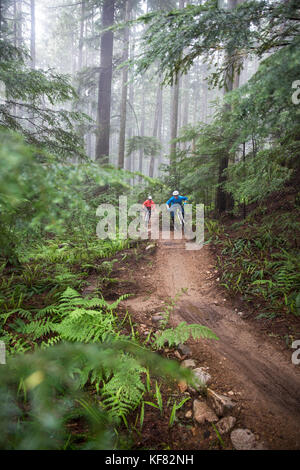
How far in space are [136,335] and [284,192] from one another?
24.2 ft

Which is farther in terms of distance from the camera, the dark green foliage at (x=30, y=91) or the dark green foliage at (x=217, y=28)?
the dark green foliage at (x=30, y=91)

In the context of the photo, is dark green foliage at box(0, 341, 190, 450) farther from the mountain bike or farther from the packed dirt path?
the mountain bike

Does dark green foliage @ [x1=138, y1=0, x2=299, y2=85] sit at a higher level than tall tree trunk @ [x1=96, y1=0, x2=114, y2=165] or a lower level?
lower

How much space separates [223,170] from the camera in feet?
26.8

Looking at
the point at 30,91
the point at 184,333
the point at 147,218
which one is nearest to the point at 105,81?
the point at 147,218

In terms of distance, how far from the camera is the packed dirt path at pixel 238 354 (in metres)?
2.41

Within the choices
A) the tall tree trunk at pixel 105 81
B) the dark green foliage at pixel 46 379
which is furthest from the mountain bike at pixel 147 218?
the dark green foliage at pixel 46 379

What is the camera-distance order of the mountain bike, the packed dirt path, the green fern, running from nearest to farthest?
1. the packed dirt path
2. the green fern
3. the mountain bike

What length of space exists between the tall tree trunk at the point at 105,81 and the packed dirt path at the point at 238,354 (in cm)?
984

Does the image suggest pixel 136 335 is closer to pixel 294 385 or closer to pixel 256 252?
pixel 294 385

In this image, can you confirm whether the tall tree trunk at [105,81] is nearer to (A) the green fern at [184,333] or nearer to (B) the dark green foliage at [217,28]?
(B) the dark green foliage at [217,28]

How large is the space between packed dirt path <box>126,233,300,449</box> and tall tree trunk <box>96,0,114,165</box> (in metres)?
9.84

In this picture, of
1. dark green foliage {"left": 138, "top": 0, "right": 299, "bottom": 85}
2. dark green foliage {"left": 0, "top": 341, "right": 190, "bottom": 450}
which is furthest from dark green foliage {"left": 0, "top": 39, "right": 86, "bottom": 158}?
dark green foliage {"left": 0, "top": 341, "right": 190, "bottom": 450}

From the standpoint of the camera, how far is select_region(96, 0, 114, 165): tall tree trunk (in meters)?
13.3
